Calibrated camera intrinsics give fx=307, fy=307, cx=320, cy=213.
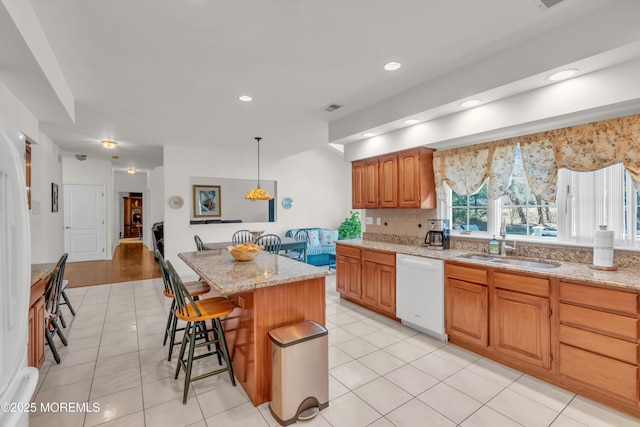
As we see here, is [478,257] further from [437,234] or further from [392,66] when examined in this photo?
[392,66]

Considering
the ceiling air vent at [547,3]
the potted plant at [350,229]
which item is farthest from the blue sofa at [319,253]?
the ceiling air vent at [547,3]

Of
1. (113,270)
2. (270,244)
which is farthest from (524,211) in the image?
(113,270)

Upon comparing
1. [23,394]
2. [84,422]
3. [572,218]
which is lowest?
[84,422]

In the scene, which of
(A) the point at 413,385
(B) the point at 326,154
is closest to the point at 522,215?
(A) the point at 413,385

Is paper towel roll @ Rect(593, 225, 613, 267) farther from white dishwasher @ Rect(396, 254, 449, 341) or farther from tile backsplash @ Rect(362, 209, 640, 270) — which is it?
white dishwasher @ Rect(396, 254, 449, 341)

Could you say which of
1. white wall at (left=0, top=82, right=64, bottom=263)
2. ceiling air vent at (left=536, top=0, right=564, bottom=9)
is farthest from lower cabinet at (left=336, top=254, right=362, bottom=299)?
white wall at (left=0, top=82, right=64, bottom=263)

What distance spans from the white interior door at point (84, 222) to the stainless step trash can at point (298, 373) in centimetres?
800

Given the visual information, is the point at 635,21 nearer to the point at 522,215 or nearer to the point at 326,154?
the point at 522,215

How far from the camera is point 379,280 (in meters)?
3.78

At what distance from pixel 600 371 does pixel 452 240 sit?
5.78 feet

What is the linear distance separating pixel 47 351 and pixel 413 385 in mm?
3412

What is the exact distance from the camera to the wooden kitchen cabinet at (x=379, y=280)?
11.8 feet

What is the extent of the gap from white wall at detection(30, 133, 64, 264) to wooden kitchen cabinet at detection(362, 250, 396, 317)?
438cm

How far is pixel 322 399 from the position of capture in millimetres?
2094
